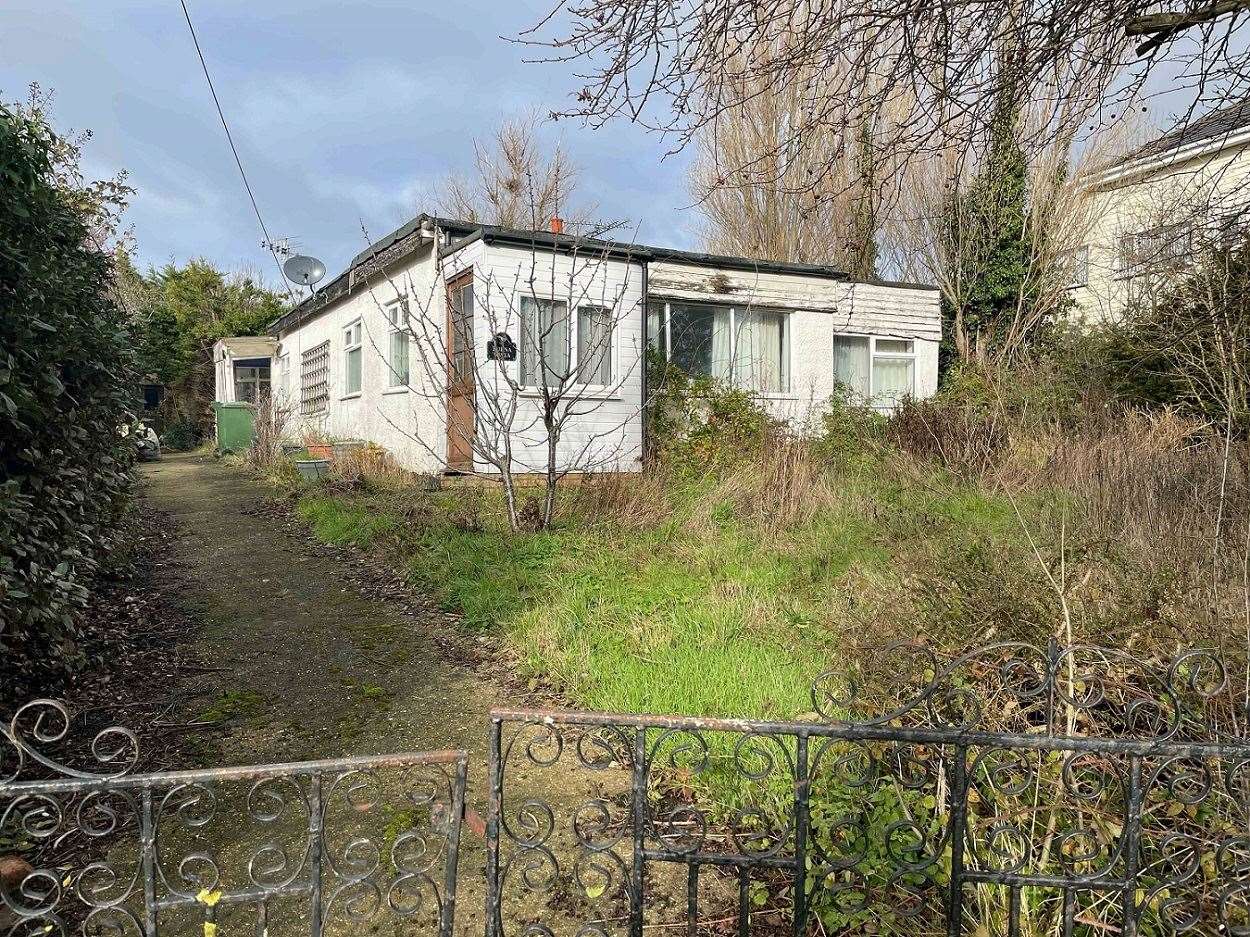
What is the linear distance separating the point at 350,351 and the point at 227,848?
40.7ft

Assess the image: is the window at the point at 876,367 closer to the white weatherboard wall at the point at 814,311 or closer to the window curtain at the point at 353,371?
the white weatherboard wall at the point at 814,311

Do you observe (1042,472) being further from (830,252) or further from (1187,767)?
(830,252)

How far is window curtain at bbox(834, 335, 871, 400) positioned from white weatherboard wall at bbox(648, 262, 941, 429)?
254mm

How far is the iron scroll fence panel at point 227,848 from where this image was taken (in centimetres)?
164

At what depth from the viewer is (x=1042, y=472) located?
7227 millimetres

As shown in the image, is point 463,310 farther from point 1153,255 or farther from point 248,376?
point 248,376

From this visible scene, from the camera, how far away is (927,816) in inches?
95.9

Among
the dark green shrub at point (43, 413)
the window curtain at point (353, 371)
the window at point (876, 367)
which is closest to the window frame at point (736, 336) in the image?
the window at point (876, 367)

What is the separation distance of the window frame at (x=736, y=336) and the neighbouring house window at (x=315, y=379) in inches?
286

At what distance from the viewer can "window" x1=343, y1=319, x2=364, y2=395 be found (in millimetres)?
13492

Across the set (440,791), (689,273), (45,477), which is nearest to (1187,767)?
(440,791)

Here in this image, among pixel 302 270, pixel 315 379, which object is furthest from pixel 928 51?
pixel 315 379

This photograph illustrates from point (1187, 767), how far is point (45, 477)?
4870 millimetres

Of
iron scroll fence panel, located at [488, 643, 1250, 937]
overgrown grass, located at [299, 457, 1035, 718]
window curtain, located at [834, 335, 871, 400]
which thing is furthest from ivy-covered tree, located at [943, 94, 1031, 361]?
iron scroll fence panel, located at [488, 643, 1250, 937]
